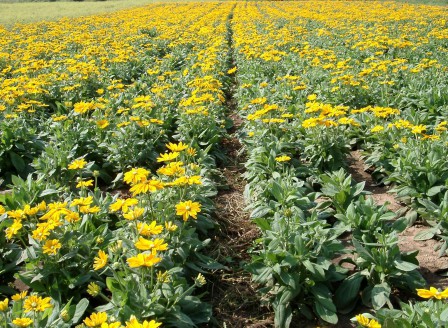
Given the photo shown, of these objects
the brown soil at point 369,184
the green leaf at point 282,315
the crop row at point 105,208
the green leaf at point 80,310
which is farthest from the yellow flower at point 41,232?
the brown soil at point 369,184

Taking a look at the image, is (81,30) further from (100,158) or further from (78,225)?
(78,225)

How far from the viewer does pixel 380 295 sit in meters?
3.06

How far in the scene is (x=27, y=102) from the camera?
624 centimetres

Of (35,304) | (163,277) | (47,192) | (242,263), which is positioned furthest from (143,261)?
(47,192)

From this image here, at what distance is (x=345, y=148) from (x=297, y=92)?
2355mm

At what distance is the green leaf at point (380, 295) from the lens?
3016 mm

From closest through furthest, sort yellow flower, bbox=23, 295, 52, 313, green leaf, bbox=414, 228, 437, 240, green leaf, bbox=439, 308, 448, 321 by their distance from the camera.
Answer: yellow flower, bbox=23, 295, 52, 313
green leaf, bbox=439, 308, 448, 321
green leaf, bbox=414, 228, 437, 240

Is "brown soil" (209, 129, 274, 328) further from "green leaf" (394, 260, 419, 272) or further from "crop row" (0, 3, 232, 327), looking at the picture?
"green leaf" (394, 260, 419, 272)

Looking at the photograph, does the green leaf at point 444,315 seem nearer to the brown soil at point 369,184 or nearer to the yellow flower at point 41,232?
the brown soil at point 369,184

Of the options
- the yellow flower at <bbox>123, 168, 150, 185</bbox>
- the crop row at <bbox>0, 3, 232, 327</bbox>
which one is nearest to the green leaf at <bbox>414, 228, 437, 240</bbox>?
the crop row at <bbox>0, 3, 232, 327</bbox>

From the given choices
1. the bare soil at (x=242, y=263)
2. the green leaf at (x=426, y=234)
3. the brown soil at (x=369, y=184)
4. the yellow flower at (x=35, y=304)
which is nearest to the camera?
the yellow flower at (x=35, y=304)

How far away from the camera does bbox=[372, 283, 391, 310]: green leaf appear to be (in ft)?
9.89

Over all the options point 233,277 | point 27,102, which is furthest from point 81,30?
point 233,277

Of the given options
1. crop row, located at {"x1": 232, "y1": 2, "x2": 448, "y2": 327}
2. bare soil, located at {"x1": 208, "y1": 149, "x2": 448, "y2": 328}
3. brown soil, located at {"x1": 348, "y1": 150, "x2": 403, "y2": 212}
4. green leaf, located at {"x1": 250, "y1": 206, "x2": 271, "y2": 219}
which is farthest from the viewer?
brown soil, located at {"x1": 348, "y1": 150, "x2": 403, "y2": 212}
